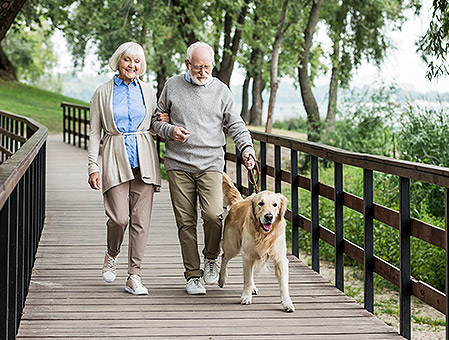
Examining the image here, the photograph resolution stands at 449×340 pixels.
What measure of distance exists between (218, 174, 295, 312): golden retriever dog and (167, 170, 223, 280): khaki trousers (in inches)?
6.5

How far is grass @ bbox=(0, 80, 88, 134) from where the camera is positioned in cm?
2630

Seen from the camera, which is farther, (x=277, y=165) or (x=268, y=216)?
(x=277, y=165)

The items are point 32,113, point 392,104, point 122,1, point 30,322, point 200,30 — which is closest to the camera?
point 30,322

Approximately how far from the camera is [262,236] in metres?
4.49

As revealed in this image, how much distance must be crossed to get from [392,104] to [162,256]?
32.6ft

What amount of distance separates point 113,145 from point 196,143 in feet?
1.86

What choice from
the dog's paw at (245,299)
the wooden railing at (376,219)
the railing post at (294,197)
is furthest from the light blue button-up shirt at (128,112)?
the railing post at (294,197)

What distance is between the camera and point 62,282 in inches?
205

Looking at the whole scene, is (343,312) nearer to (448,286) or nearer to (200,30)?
(448,286)

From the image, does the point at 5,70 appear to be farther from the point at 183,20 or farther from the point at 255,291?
the point at 255,291

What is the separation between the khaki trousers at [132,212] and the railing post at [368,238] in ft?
4.86

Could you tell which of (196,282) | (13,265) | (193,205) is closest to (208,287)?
(196,282)

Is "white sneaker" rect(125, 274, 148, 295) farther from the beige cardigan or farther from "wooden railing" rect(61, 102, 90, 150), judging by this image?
"wooden railing" rect(61, 102, 90, 150)

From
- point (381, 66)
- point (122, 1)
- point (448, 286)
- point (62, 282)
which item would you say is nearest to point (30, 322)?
point (62, 282)
